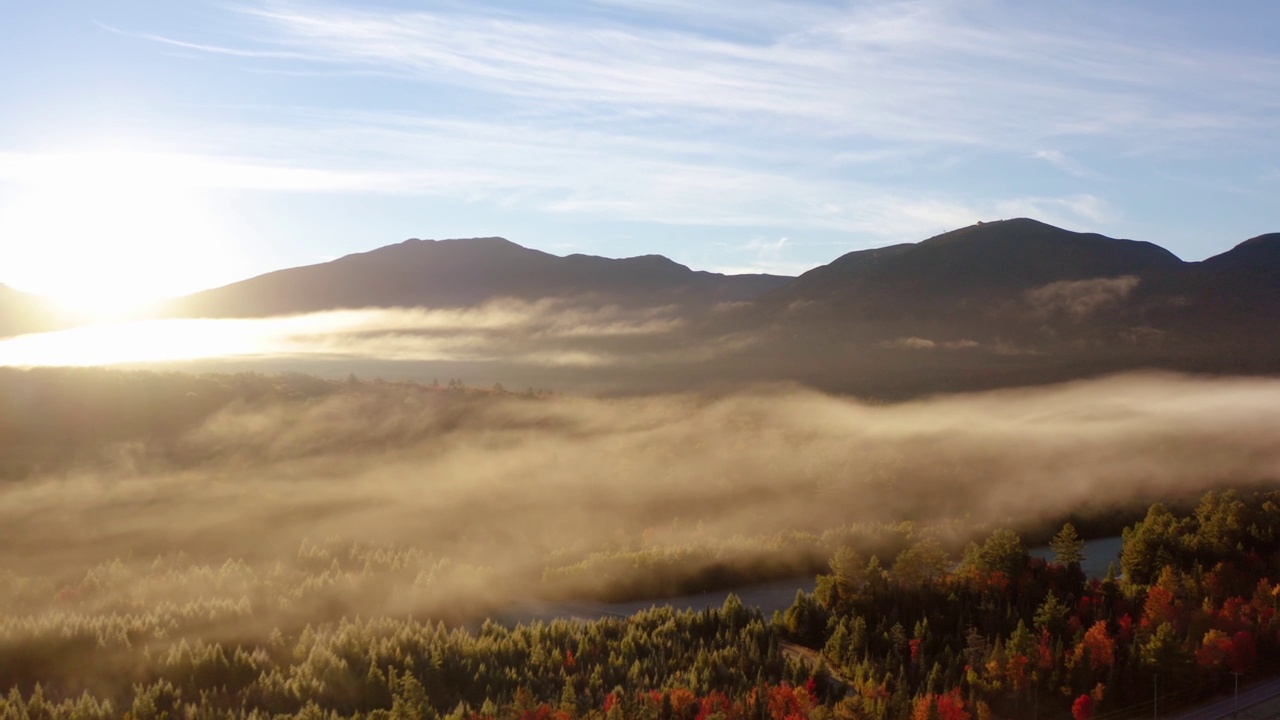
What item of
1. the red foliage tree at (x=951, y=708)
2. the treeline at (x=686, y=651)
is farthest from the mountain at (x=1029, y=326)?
the red foliage tree at (x=951, y=708)

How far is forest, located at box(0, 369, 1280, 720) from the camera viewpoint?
119ft

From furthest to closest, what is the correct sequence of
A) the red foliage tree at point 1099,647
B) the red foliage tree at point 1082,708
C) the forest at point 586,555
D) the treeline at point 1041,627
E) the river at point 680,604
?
the river at point 680,604 < the red foliage tree at point 1099,647 < the treeline at point 1041,627 < the forest at point 586,555 < the red foliage tree at point 1082,708

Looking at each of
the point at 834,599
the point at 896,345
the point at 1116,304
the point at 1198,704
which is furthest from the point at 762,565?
the point at 1116,304

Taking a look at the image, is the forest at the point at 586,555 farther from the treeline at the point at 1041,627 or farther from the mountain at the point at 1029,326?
the mountain at the point at 1029,326

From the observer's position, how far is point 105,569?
2096 inches

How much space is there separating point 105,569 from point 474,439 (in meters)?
46.5

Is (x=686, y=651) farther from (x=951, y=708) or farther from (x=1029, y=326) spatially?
(x=1029, y=326)

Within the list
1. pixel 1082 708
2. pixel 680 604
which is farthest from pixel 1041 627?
pixel 680 604

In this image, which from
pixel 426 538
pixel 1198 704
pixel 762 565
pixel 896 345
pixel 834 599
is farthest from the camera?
pixel 896 345

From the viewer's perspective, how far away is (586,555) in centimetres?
6094

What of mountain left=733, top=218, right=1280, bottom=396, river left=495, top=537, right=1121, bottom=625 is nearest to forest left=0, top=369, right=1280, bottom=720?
river left=495, top=537, right=1121, bottom=625

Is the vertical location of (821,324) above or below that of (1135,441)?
above

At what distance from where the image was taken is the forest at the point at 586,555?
1432 inches

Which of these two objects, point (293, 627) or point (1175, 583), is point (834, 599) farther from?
point (293, 627)
